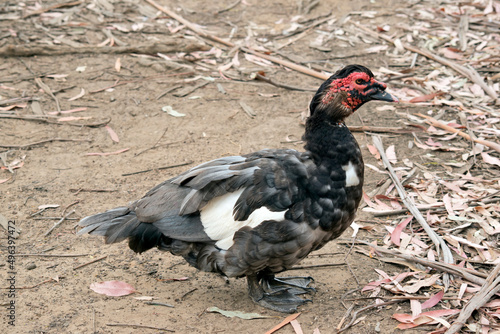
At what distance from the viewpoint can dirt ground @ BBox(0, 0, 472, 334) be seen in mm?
4129

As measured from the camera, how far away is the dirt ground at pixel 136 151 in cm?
413

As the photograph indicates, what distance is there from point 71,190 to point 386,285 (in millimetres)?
3157

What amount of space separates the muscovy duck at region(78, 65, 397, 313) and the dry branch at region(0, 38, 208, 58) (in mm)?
4384

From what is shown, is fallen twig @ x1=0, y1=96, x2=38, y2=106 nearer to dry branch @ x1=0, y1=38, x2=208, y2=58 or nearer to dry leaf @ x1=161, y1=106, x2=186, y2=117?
dry branch @ x1=0, y1=38, x2=208, y2=58

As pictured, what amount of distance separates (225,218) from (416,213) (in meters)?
1.94

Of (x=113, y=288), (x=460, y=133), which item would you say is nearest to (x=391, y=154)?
(x=460, y=133)

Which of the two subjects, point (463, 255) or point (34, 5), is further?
point (34, 5)

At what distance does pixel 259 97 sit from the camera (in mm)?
7312

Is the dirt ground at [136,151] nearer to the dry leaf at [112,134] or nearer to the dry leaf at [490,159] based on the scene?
the dry leaf at [112,134]

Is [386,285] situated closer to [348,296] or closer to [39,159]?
[348,296]

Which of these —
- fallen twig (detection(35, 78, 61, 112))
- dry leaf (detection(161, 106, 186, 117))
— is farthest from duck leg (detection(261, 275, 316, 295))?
fallen twig (detection(35, 78, 61, 112))

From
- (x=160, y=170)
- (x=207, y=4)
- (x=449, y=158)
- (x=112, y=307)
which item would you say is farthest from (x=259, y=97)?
(x=112, y=307)

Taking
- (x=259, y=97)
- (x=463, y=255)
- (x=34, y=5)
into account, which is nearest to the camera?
(x=463, y=255)

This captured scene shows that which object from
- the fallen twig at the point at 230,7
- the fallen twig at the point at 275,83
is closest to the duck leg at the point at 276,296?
the fallen twig at the point at 275,83
